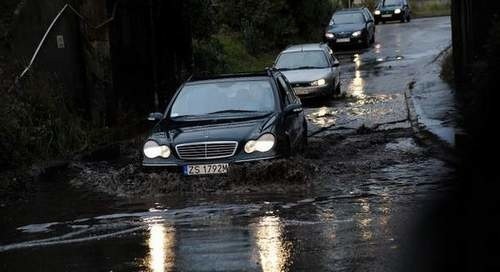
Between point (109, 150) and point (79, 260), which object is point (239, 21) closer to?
point (109, 150)

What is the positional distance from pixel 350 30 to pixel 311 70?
14170mm

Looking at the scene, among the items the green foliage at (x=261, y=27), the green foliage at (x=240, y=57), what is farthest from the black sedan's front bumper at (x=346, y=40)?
the green foliage at (x=240, y=57)

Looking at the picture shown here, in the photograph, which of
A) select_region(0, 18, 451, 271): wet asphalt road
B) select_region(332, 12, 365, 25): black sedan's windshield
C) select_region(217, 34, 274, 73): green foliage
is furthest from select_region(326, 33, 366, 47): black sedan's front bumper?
select_region(0, 18, 451, 271): wet asphalt road

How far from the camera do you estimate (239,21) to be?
34000 mm

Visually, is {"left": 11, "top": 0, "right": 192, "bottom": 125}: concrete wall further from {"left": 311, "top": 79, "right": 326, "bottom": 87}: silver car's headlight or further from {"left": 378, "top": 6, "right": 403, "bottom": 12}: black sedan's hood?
{"left": 378, "top": 6, "right": 403, "bottom": 12}: black sedan's hood

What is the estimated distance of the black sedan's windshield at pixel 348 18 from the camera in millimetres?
35875

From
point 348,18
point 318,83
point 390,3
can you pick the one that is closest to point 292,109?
point 318,83

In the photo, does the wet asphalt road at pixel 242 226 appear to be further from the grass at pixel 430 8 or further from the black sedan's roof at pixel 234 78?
the grass at pixel 430 8

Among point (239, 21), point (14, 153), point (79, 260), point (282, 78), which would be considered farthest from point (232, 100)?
point (239, 21)

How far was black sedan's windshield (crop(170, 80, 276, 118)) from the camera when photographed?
36.0 feet

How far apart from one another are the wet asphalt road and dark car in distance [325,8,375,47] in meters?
22.1

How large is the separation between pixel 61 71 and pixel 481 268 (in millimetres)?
11013

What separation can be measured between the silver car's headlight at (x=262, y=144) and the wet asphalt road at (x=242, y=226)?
0.65 meters

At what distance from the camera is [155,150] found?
10.1m
